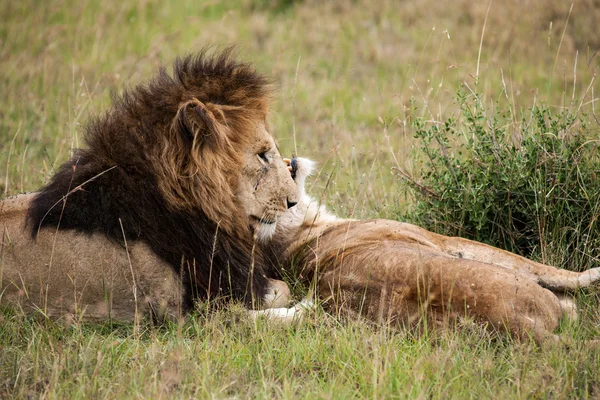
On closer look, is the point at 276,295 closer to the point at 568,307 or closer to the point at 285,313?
the point at 285,313

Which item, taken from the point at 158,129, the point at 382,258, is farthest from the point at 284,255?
the point at 158,129

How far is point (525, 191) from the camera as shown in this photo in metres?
4.37

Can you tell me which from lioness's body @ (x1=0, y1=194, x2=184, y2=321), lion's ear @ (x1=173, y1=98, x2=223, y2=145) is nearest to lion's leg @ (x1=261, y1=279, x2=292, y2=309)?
lioness's body @ (x1=0, y1=194, x2=184, y2=321)

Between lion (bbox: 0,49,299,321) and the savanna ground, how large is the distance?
179 millimetres

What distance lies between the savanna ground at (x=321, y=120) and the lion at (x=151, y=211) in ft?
0.59

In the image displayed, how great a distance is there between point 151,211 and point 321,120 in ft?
14.6

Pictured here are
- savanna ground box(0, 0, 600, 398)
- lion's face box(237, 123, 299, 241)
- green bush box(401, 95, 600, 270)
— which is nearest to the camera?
savanna ground box(0, 0, 600, 398)

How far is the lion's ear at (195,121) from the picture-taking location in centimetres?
343

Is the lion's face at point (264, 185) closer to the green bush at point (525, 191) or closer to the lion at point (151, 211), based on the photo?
the lion at point (151, 211)

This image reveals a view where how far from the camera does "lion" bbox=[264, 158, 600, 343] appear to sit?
10.5 feet

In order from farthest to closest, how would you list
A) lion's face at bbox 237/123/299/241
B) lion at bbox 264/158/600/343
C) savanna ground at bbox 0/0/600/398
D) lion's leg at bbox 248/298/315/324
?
lion's face at bbox 237/123/299/241 < lion's leg at bbox 248/298/315/324 < lion at bbox 264/158/600/343 < savanna ground at bbox 0/0/600/398

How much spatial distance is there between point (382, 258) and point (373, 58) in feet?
19.2

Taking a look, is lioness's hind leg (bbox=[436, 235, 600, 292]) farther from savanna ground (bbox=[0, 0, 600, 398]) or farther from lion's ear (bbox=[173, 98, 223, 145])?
lion's ear (bbox=[173, 98, 223, 145])

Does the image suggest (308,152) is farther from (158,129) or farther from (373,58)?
(158,129)
